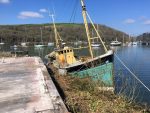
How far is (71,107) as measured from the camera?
31.8 ft

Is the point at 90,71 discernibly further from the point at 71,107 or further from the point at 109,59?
the point at 71,107

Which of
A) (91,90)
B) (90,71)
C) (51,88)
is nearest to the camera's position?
(51,88)

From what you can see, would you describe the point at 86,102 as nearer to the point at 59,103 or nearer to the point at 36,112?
the point at 59,103

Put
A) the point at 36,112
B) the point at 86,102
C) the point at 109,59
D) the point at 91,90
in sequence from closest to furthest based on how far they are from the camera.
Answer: the point at 36,112
the point at 86,102
the point at 91,90
the point at 109,59

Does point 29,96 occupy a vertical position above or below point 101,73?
above

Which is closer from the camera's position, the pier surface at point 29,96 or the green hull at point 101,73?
the pier surface at point 29,96

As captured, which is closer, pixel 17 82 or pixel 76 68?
pixel 17 82

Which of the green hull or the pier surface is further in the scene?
the green hull

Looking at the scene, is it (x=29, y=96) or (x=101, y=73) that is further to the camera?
(x=101, y=73)

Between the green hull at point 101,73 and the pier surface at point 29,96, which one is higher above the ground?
the pier surface at point 29,96

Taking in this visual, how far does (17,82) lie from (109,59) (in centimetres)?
1012

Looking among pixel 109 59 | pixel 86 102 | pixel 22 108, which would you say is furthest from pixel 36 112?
pixel 109 59

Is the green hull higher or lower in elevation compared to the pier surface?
lower

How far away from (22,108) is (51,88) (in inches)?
97.8
